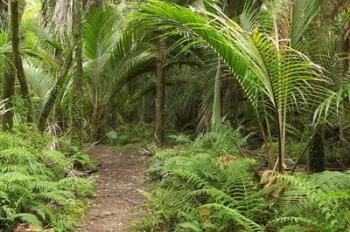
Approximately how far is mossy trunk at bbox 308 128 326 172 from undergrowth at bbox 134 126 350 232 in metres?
0.84

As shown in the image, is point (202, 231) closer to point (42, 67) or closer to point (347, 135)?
point (347, 135)

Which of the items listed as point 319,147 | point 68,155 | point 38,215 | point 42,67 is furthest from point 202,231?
point 42,67

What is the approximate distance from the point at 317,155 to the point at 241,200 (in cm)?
169

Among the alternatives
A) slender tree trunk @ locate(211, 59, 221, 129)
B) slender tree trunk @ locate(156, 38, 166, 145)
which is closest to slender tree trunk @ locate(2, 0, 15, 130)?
slender tree trunk @ locate(211, 59, 221, 129)

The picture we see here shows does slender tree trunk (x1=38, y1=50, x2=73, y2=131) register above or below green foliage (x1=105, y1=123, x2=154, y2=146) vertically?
above

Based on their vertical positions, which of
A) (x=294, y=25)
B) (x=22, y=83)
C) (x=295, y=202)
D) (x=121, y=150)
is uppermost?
(x=294, y=25)

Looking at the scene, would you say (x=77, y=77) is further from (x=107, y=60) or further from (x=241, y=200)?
(x=241, y=200)

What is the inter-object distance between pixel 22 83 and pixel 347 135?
18.1 feet

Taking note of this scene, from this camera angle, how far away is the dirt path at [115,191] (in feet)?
18.2

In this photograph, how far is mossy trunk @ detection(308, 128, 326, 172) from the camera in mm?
6102

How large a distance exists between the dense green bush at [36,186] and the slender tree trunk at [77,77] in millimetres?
1021

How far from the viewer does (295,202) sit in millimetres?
4668

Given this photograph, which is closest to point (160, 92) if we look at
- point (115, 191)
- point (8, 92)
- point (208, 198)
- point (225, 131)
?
point (225, 131)

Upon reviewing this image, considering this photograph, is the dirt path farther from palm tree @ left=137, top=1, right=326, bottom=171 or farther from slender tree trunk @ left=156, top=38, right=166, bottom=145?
palm tree @ left=137, top=1, right=326, bottom=171
